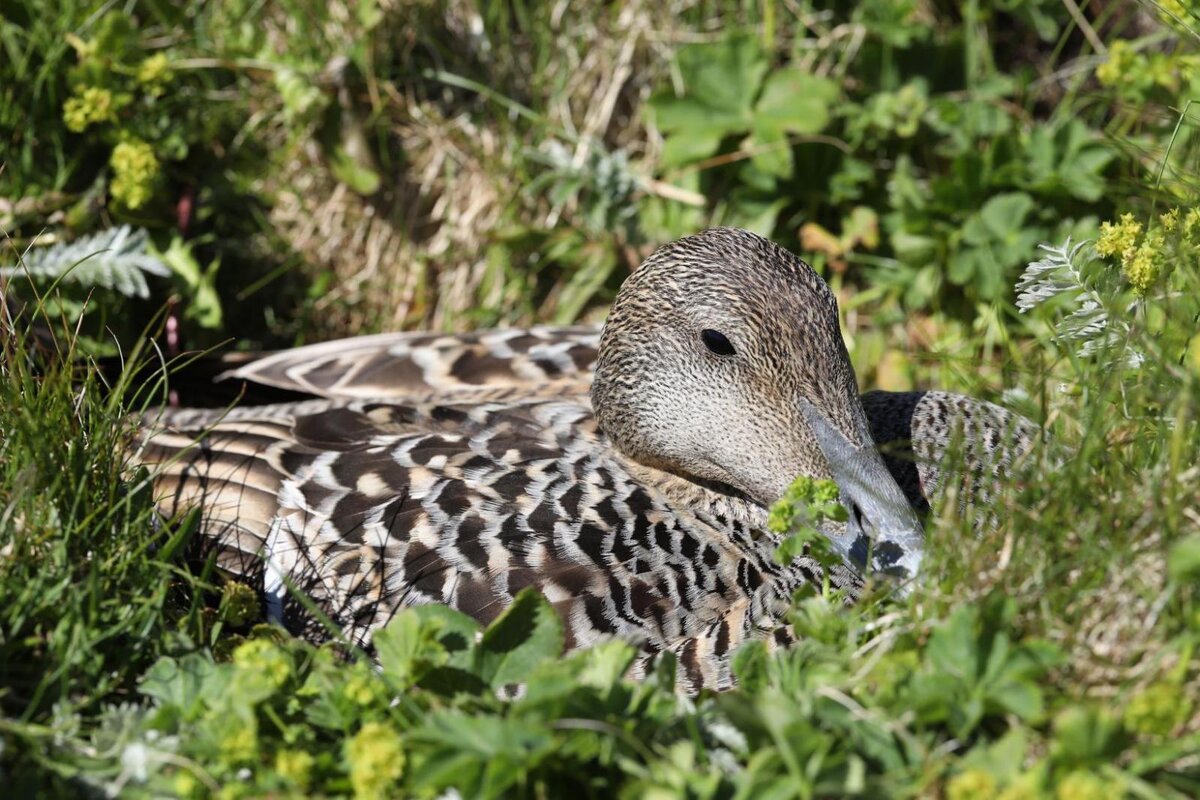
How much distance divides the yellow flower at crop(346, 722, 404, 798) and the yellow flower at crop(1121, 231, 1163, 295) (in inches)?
72.3

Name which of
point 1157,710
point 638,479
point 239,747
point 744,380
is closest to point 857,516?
point 744,380

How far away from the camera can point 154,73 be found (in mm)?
4375

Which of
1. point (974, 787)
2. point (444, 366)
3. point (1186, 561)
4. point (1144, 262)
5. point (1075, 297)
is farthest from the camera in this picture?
point (444, 366)

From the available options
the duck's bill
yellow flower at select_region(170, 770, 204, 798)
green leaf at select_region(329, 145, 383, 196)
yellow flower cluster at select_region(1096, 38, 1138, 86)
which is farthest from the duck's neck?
yellow flower cluster at select_region(1096, 38, 1138, 86)

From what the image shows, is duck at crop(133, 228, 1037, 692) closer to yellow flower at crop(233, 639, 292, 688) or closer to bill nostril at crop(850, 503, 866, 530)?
bill nostril at crop(850, 503, 866, 530)

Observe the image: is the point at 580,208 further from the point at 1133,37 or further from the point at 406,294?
the point at 1133,37

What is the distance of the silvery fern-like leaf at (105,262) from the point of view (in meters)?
3.97

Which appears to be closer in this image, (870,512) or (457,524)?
(870,512)

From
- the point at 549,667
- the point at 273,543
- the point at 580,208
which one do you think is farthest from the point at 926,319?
the point at 549,667

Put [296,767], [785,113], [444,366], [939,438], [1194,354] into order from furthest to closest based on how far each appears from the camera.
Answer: [785,113] → [444,366] → [939,438] → [1194,354] → [296,767]

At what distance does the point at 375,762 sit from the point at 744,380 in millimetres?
1442

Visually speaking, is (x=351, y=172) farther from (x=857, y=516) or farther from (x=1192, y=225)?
(x=1192, y=225)

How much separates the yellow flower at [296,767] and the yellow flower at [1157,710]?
130 cm

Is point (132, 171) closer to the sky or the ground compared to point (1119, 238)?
closer to the ground
